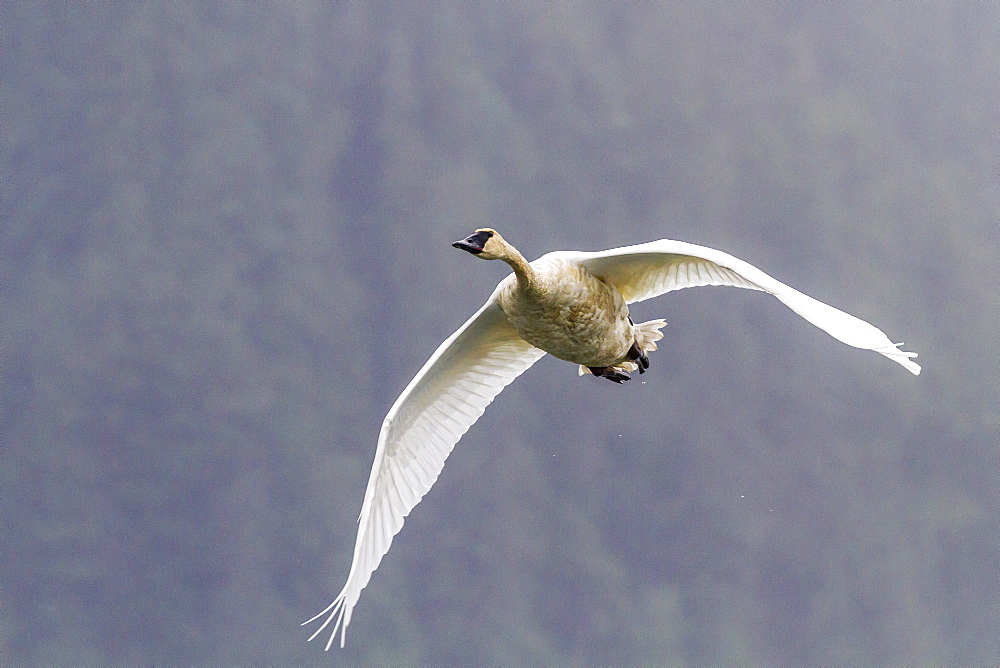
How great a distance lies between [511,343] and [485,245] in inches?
82.9

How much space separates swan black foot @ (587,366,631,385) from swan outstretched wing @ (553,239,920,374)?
0.85 m

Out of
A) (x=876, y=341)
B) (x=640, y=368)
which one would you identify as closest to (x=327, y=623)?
(x=640, y=368)

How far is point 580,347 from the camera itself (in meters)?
10.4

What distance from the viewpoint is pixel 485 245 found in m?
9.38

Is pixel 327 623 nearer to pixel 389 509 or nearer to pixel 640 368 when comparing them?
pixel 389 509

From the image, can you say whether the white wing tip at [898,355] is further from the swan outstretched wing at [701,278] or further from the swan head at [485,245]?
the swan head at [485,245]

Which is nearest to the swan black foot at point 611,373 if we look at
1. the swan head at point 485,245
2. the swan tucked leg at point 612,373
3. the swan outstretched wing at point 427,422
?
the swan tucked leg at point 612,373

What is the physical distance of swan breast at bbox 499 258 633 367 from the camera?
9906 mm

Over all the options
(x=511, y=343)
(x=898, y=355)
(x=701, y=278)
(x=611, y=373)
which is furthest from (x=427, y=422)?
(x=898, y=355)

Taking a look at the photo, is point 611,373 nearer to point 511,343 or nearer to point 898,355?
point 511,343

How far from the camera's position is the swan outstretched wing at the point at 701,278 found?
7430 millimetres

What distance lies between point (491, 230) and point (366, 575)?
343 centimetres

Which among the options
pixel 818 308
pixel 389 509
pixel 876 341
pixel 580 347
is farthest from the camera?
pixel 389 509

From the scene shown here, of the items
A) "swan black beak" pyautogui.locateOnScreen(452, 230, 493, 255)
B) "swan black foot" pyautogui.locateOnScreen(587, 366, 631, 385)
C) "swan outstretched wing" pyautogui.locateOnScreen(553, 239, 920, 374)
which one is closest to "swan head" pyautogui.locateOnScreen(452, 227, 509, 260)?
"swan black beak" pyautogui.locateOnScreen(452, 230, 493, 255)
